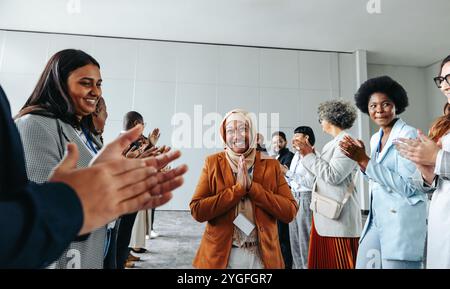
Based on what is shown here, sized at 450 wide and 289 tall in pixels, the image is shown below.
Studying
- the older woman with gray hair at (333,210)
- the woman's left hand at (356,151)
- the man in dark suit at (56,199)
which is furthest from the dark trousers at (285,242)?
the man in dark suit at (56,199)

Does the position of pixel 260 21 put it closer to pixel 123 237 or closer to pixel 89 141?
pixel 123 237

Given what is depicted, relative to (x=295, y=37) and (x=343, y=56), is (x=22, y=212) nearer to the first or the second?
(x=295, y=37)

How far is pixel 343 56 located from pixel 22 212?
5.45 m

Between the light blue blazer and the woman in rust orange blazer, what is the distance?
1.38ft

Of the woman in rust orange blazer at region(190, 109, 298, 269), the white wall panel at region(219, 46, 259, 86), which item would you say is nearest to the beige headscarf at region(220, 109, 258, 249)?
the woman in rust orange blazer at region(190, 109, 298, 269)

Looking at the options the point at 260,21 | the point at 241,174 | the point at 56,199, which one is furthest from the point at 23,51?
the point at 56,199

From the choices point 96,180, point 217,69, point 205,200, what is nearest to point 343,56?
point 217,69

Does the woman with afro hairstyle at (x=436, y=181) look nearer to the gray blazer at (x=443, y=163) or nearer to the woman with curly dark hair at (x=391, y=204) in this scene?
the gray blazer at (x=443, y=163)

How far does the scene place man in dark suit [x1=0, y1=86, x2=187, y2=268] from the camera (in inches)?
11.8

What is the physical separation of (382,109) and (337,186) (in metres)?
0.49

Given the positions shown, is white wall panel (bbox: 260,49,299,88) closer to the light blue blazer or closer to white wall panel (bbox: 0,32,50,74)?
white wall panel (bbox: 0,32,50,74)

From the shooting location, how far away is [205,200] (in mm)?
1131

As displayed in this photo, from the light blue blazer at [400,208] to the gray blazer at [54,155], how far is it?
1.12m

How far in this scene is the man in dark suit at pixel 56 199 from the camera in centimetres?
30
